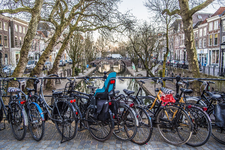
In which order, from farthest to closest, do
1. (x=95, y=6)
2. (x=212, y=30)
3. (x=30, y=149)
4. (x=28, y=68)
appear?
(x=212, y=30), (x=28, y=68), (x=95, y=6), (x=30, y=149)

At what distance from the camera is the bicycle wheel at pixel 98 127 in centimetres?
351

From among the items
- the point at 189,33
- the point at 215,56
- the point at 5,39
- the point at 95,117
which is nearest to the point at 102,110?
the point at 95,117

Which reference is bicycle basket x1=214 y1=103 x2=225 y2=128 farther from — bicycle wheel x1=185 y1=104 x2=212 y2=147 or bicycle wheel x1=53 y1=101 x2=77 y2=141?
bicycle wheel x1=53 y1=101 x2=77 y2=141

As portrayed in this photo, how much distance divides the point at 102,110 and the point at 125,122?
49cm

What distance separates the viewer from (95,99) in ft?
11.8

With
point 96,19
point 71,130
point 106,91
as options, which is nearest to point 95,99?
point 106,91

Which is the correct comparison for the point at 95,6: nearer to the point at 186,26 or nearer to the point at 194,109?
the point at 186,26

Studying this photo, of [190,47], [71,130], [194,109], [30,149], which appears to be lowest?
[30,149]

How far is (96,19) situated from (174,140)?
10.8 metres

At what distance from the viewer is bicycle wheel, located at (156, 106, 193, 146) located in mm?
3277

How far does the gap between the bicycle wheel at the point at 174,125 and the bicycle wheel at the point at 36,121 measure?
211cm

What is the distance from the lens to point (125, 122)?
3549mm

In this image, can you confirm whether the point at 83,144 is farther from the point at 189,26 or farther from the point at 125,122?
the point at 189,26

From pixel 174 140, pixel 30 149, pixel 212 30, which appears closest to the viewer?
pixel 30 149
